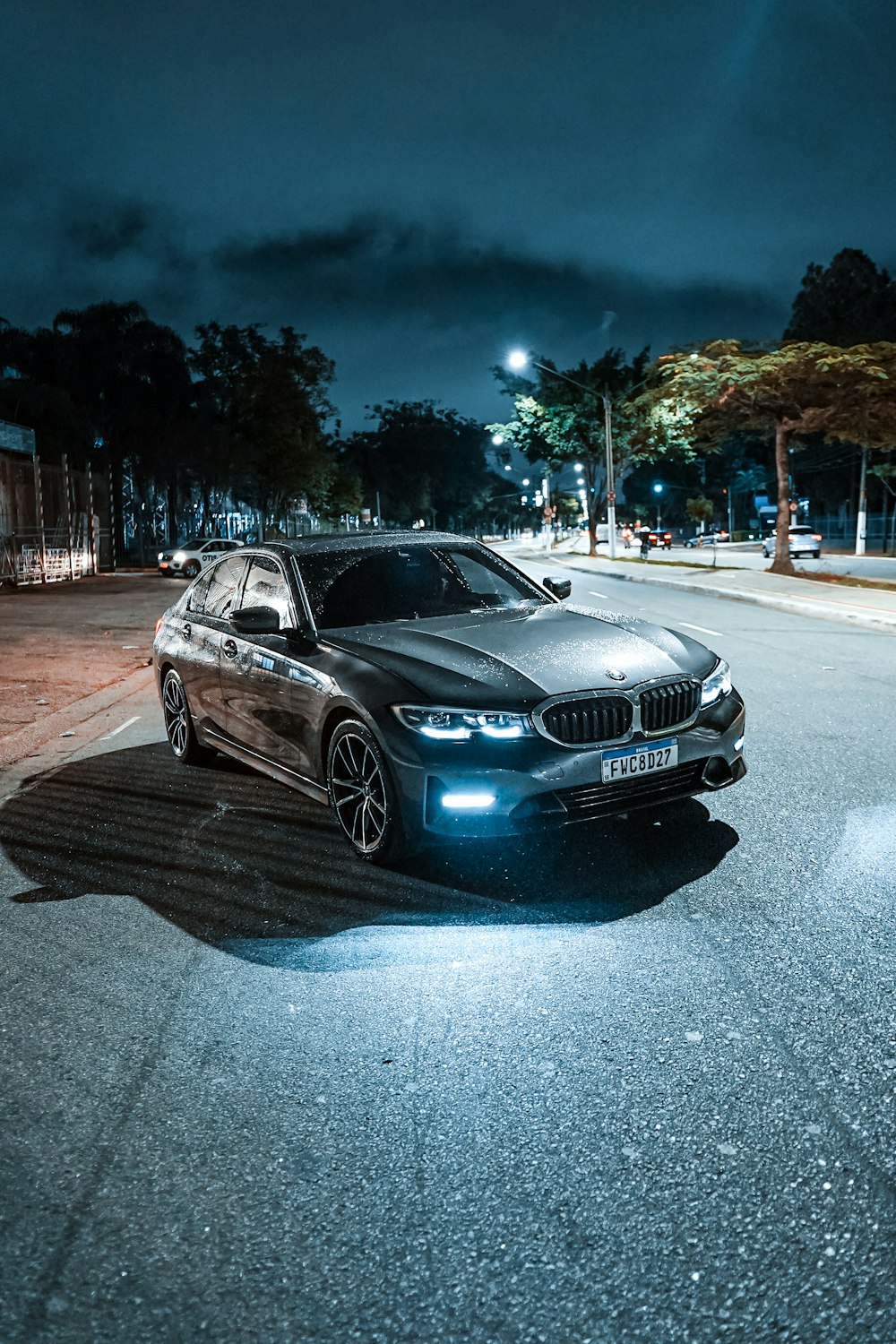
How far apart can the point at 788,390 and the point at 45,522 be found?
20954 mm

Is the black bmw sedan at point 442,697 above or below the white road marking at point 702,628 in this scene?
above

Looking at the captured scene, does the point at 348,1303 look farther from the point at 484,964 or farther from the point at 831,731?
the point at 831,731

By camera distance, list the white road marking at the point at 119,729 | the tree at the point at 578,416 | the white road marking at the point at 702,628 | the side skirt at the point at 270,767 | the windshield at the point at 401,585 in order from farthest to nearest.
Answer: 1. the tree at the point at 578,416
2. the white road marking at the point at 702,628
3. the white road marking at the point at 119,729
4. the windshield at the point at 401,585
5. the side skirt at the point at 270,767

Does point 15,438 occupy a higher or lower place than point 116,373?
lower

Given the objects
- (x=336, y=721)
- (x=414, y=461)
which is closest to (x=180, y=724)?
(x=336, y=721)

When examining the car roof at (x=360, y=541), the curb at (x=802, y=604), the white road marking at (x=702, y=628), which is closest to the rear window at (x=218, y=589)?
the car roof at (x=360, y=541)

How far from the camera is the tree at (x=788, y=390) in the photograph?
96.3ft

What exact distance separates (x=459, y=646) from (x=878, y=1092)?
118 inches

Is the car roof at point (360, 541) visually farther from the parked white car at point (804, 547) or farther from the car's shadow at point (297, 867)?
the parked white car at point (804, 547)

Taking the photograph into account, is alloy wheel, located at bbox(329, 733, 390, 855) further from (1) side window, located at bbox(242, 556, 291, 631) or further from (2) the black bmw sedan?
(1) side window, located at bbox(242, 556, 291, 631)

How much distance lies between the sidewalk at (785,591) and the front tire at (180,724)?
37.1ft

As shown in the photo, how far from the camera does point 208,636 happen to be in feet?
24.1

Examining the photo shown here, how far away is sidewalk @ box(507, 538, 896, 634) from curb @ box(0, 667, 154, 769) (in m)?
10.2

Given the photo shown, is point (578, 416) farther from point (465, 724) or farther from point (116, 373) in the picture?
point (465, 724)
